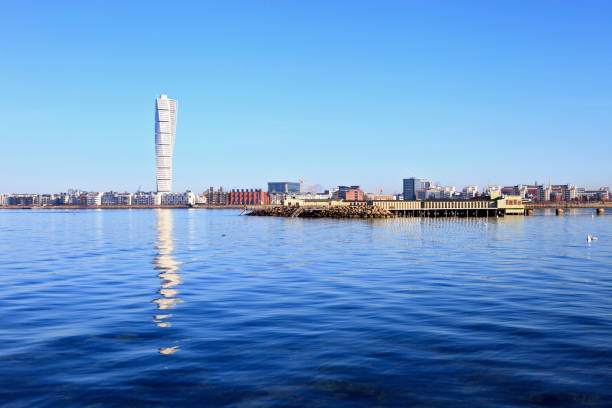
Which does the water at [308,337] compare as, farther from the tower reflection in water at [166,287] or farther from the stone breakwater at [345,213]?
the stone breakwater at [345,213]

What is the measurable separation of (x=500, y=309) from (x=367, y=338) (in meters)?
6.92

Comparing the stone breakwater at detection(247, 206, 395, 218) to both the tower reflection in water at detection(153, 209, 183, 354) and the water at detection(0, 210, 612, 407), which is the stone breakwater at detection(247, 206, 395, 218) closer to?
the tower reflection in water at detection(153, 209, 183, 354)

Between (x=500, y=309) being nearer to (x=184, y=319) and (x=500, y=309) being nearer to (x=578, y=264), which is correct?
(x=184, y=319)

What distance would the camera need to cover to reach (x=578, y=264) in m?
33.2

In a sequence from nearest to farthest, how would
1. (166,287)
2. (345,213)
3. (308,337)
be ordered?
(308,337) → (166,287) → (345,213)

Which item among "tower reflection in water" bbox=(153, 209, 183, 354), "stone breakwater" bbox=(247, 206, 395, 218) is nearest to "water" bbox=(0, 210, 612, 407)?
"tower reflection in water" bbox=(153, 209, 183, 354)

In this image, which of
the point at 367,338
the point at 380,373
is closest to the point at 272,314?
the point at 367,338

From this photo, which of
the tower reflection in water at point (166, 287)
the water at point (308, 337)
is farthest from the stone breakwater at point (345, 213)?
the water at point (308, 337)

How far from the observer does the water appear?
1020 cm

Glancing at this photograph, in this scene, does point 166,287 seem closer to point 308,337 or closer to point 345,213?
point 308,337

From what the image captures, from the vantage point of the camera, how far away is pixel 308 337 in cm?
1452

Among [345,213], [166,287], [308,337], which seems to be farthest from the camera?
[345,213]

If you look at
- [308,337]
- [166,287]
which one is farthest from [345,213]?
[308,337]

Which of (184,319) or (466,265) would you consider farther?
(466,265)
